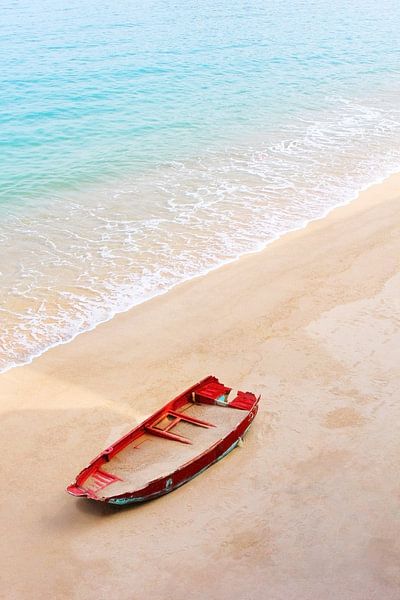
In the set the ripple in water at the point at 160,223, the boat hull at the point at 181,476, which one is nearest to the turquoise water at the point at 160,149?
the ripple in water at the point at 160,223

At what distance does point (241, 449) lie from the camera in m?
9.45

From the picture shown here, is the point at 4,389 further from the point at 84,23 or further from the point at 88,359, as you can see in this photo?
the point at 84,23

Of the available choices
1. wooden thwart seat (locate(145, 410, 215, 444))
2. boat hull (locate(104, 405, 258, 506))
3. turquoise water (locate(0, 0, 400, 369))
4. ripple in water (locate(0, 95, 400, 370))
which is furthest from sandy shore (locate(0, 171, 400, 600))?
turquoise water (locate(0, 0, 400, 369))

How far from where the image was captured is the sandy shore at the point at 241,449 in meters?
7.65

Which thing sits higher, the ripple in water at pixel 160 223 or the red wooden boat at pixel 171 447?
the ripple in water at pixel 160 223

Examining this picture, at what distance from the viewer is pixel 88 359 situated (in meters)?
11.8

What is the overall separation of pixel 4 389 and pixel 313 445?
476cm

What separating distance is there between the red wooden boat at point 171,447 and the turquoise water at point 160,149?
3350 millimetres

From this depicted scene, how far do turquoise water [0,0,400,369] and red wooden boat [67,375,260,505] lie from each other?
3.35 metres

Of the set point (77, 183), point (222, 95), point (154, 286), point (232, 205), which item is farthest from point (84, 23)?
point (154, 286)

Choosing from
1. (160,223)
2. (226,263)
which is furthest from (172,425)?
(160,223)

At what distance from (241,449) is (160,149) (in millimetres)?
14547

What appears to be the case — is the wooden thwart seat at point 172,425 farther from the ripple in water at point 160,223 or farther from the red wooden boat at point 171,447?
the ripple in water at point 160,223

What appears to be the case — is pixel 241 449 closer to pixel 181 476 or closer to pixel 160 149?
pixel 181 476
